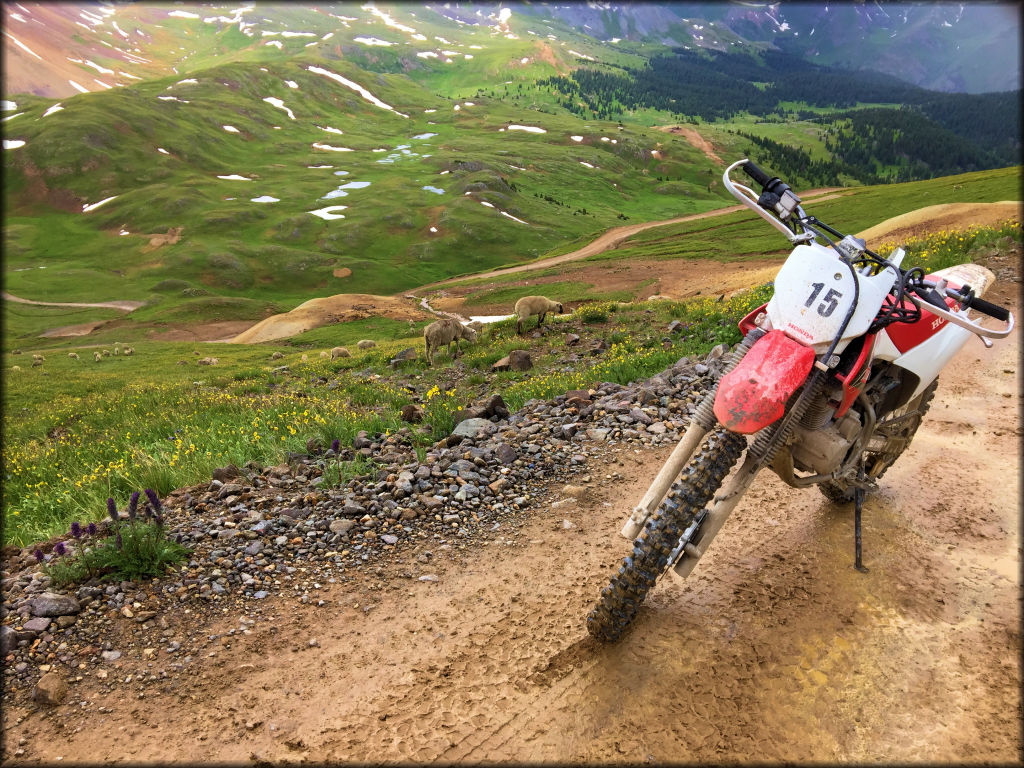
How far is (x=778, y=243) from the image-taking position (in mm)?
51281

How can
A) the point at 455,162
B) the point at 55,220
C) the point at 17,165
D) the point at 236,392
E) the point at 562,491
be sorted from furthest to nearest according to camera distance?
1. the point at 455,162
2. the point at 17,165
3. the point at 55,220
4. the point at 236,392
5. the point at 562,491

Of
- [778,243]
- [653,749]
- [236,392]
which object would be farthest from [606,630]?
[778,243]

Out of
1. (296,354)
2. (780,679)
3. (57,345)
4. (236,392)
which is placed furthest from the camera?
(57,345)

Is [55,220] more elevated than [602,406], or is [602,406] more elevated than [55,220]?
A: [602,406]

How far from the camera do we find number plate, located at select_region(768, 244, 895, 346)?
4277mm

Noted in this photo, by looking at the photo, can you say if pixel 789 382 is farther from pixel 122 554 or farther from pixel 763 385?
pixel 122 554

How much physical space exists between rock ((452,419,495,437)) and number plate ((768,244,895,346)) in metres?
6.01

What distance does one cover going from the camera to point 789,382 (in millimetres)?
4207

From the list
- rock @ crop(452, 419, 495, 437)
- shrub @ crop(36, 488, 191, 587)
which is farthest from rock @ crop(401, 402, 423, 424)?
shrub @ crop(36, 488, 191, 587)

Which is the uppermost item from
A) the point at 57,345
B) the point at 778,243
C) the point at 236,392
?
the point at 778,243

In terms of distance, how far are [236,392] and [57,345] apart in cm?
4337

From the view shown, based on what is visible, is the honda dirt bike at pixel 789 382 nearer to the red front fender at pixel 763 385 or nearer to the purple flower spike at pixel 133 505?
the red front fender at pixel 763 385

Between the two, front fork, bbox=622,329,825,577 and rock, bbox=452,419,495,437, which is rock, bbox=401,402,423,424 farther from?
front fork, bbox=622,329,825,577

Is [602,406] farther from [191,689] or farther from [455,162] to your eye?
[455,162]
